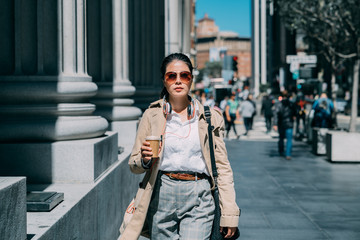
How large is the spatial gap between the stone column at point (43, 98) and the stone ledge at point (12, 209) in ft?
6.48

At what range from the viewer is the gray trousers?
339 cm

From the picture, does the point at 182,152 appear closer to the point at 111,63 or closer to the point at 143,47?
the point at 111,63

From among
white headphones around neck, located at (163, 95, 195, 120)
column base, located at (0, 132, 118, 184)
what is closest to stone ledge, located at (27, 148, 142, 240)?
column base, located at (0, 132, 118, 184)

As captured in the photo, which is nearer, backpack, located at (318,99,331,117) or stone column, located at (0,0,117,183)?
stone column, located at (0,0,117,183)

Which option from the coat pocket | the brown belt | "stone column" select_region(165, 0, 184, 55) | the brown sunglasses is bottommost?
the coat pocket

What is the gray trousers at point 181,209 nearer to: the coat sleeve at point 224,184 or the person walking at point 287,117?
the coat sleeve at point 224,184

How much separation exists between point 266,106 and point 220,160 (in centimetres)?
2245

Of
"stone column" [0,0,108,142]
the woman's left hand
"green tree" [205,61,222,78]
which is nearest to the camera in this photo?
the woman's left hand

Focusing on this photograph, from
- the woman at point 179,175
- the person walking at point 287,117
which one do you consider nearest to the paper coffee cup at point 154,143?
the woman at point 179,175

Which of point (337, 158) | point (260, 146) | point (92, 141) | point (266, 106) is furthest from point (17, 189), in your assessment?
point (266, 106)

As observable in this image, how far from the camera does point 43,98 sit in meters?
5.18

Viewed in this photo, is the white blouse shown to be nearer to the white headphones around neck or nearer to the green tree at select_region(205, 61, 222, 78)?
the white headphones around neck

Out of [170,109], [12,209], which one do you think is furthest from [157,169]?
[12,209]

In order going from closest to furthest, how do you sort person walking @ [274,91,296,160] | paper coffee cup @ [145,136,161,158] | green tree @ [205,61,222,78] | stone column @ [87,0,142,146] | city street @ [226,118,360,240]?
paper coffee cup @ [145,136,161,158], city street @ [226,118,360,240], stone column @ [87,0,142,146], person walking @ [274,91,296,160], green tree @ [205,61,222,78]
